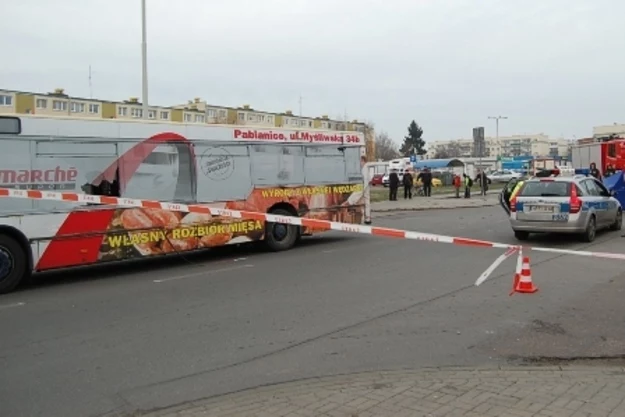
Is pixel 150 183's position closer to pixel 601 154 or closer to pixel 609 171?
pixel 609 171

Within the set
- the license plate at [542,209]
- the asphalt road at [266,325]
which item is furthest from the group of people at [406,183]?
the asphalt road at [266,325]

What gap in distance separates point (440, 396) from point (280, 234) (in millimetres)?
9632

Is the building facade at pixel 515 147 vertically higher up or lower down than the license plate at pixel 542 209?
higher up

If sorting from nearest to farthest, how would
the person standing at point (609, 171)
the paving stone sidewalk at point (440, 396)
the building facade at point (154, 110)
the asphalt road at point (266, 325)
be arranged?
the paving stone sidewalk at point (440, 396)
the asphalt road at point (266, 325)
the person standing at point (609, 171)
the building facade at point (154, 110)

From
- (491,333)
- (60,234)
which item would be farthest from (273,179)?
(491,333)

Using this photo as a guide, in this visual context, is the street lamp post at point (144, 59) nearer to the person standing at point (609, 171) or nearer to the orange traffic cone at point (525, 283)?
the orange traffic cone at point (525, 283)

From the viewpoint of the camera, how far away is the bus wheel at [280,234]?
13.8 meters

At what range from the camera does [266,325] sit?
7.06 m

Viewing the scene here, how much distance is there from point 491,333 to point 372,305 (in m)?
1.83

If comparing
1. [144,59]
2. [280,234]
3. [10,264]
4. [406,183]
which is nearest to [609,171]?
[406,183]

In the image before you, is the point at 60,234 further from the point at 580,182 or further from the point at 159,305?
the point at 580,182

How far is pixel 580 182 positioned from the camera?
48.1 ft

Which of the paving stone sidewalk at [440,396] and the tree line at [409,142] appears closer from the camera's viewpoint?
the paving stone sidewalk at [440,396]

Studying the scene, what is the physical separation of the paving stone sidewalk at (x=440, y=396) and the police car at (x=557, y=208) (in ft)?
30.2
